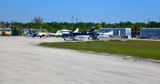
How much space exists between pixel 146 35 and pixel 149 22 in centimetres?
3238

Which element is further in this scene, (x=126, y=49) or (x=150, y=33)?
(x=150, y=33)

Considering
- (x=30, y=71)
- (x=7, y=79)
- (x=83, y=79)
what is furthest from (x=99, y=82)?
(x=30, y=71)

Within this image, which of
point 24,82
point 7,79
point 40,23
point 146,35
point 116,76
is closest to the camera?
point 24,82

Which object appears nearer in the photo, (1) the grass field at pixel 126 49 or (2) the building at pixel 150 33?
(1) the grass field at pixel 126 49

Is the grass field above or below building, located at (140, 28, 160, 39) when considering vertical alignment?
below

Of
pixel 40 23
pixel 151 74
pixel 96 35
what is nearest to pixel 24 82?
pixel 151 74

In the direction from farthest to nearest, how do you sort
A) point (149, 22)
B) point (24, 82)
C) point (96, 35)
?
point (149, 22), point (96, 35), point (24, 82)

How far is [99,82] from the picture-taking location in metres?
13.6

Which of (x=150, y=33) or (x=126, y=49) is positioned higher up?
(x=150, y=33)

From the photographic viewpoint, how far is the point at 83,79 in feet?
47.2

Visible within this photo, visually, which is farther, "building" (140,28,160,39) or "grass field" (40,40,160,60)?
"building" (140,28,160,39)

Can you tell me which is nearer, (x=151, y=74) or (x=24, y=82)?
(x=24, y=82)

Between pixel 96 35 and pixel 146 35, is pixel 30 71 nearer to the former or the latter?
pixel 96 35

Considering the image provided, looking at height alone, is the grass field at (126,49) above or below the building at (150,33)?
below
